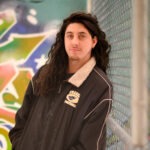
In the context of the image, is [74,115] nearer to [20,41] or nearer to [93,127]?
[93,127]

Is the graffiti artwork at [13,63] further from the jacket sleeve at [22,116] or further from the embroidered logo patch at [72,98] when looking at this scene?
the embroidered logo patch at [72,98]

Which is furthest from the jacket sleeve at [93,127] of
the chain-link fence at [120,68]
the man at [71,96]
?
the chain-link fence at [120,68]

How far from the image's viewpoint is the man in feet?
4.44

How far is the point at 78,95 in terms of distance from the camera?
4.60 feet

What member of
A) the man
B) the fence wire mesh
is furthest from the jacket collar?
the fence wire mesh

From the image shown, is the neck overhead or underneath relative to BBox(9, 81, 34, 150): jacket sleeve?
overhead

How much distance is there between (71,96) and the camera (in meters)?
1.40

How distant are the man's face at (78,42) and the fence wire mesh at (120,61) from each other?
234 millimetres

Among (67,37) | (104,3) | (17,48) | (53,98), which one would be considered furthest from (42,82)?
(17,48)

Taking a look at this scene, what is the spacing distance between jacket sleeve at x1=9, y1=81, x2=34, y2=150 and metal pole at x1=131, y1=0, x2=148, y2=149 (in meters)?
0.55

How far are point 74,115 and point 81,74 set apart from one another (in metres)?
0.17

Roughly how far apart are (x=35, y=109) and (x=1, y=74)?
1.66 metres

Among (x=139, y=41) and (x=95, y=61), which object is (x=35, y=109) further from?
(x=139, y=41)

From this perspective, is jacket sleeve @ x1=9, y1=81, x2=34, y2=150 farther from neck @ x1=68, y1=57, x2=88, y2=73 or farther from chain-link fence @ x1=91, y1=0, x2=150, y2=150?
chain-link fence @ x1=91, y1=0, x2=150, y2=150
